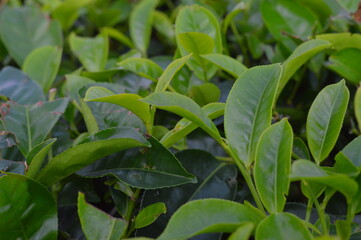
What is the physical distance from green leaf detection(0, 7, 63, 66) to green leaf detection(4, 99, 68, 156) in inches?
16.2

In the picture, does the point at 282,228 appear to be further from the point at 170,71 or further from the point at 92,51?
the point at 92,51

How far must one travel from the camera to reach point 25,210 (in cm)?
80

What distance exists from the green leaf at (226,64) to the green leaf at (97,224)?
366 mm

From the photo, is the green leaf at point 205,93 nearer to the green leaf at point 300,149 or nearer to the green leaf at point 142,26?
the green leaf at point 300,149

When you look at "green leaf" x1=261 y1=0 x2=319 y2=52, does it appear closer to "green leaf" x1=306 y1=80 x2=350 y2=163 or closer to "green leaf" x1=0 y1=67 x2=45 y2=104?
"green leaf" x1=306 y1=80 x2=350 y2=163

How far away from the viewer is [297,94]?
1.28 meters

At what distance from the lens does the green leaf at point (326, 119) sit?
777 mm

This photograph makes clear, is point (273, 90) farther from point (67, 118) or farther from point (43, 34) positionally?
point (43, 34)

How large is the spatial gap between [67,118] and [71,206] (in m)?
0.20

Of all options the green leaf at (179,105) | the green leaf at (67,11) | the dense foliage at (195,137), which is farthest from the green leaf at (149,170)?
the green leaf at (67,11)

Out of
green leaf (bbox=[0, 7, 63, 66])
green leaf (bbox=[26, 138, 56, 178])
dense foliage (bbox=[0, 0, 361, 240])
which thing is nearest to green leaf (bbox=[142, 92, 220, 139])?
dense foliage (bbox=[0, 0, 361, 240])

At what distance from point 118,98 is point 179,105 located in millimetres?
112

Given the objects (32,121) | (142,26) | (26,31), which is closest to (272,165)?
(32,121)

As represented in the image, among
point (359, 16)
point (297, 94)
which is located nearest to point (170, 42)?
point (297, 94)
